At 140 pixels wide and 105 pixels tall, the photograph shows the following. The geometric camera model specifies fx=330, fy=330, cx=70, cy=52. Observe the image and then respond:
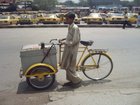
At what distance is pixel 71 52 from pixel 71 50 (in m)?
0.04

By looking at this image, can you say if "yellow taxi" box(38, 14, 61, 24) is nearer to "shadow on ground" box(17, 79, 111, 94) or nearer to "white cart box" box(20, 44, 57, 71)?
"shadow on ground" box(17, 79, 111, 94)

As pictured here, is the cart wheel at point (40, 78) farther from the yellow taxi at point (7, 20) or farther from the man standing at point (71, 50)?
the yellow taxi at point (7, 20)

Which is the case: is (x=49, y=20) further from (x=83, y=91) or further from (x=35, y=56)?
(x=83, y=91)

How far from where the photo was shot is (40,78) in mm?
7320

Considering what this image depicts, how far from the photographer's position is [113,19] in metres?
34.6

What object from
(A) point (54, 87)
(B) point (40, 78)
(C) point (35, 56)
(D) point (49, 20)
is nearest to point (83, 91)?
(A) point (54, 87)

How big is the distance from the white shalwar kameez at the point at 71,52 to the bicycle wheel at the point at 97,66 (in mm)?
501

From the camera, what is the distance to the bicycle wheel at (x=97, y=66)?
785 cm

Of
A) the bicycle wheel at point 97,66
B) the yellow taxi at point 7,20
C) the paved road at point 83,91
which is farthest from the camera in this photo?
the yellow taxi at point 7,20

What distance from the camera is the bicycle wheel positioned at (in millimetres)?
7852

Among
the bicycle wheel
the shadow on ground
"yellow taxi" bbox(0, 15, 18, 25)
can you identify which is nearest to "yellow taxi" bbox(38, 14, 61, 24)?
"yellow taxi" bbox(0, 15, 18, 25)

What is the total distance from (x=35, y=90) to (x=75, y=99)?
53.7 inches

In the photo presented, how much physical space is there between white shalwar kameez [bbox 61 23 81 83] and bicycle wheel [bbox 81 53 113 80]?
50 cm

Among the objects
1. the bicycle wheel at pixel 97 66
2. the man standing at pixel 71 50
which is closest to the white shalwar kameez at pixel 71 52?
the man standing at pixel 71 50
